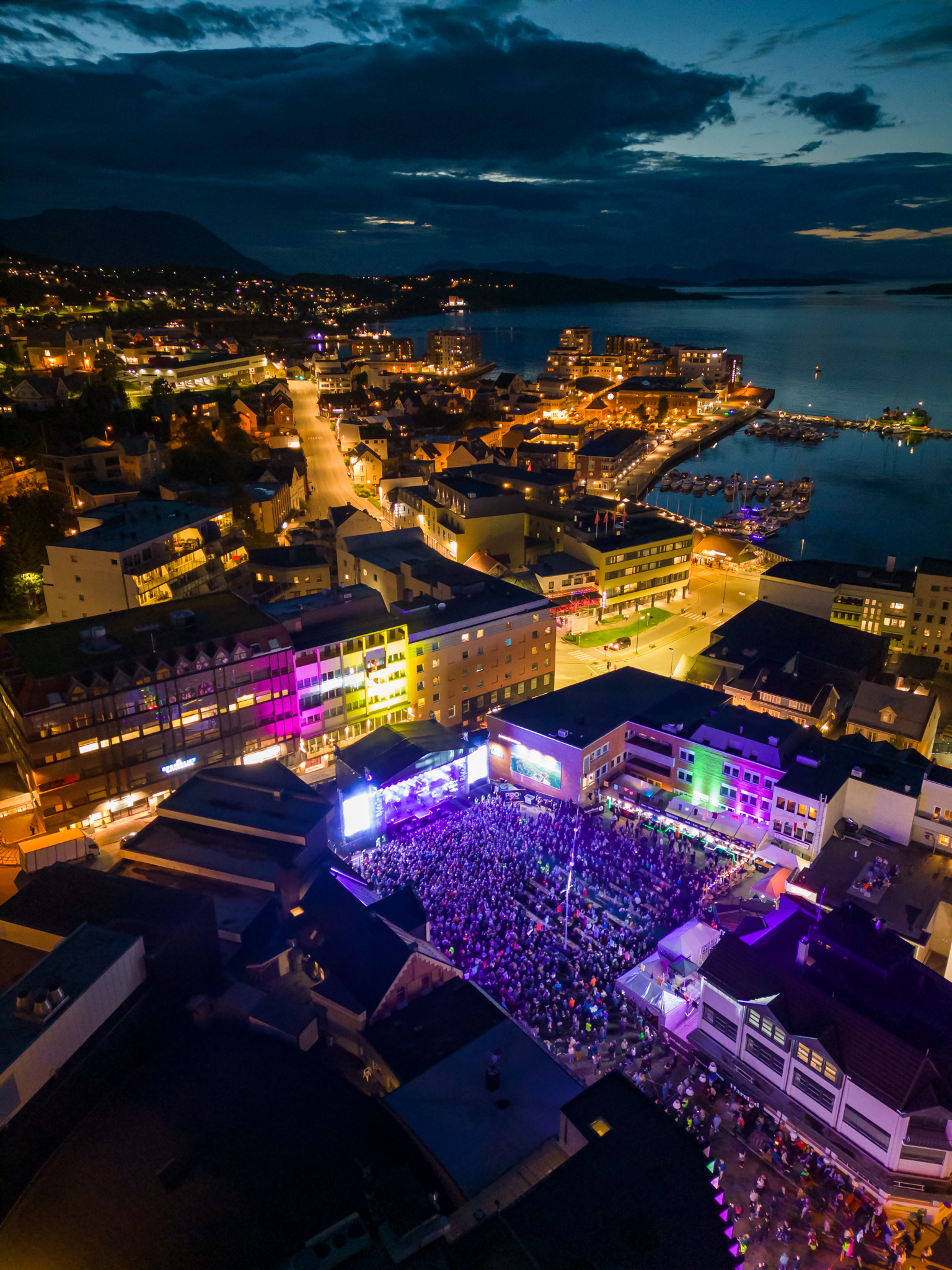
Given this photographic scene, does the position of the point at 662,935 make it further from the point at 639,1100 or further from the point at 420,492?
the point at 420,492

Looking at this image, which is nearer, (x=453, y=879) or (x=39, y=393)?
(x=453, y=879)

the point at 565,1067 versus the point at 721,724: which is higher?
the point at 721,724

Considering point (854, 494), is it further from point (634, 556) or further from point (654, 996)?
point (654, 996)

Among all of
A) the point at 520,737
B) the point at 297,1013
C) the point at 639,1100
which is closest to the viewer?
the point at 639,1100

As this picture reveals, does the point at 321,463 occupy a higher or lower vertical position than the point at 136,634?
lower

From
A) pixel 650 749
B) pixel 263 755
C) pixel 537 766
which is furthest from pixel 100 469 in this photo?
pixel 650 749

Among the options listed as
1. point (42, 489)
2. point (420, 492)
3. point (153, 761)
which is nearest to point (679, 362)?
point (420, 492)

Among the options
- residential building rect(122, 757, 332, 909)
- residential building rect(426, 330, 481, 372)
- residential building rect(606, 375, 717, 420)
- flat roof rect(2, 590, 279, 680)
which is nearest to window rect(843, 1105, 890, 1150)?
residential building rect(122, 757, 332, 909)
